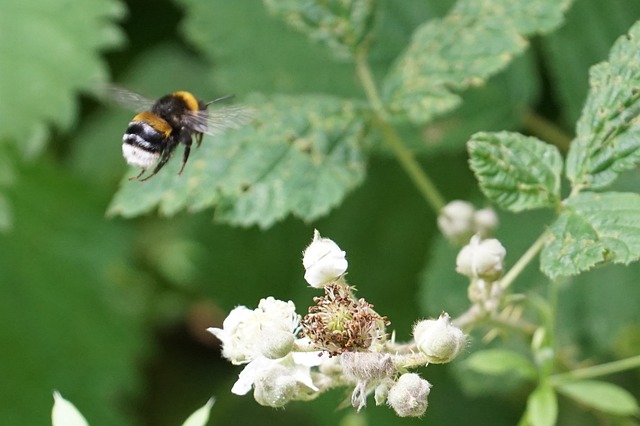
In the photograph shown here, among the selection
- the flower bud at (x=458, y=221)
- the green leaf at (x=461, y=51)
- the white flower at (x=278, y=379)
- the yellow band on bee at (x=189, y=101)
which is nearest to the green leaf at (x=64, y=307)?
the yellow band on bee at (x=189, y=101)

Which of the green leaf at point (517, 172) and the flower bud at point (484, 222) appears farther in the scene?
the flower bud at point (484, 222)

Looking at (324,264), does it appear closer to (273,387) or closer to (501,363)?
(273,387)

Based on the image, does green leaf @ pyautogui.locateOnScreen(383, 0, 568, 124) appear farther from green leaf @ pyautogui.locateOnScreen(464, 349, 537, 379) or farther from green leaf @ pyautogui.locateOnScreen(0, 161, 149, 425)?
green leaf @ pyautogui.locateOnScreen(0, 161, 149, 425)

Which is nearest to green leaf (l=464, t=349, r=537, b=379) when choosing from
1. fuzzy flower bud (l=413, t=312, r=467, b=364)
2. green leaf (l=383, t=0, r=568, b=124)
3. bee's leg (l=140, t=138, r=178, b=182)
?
fuzzy flower bud (l=413, t=312, r=467, b=364)

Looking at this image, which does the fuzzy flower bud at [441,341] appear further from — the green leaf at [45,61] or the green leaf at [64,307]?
the green leaf at [64,307]

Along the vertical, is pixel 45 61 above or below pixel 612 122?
above

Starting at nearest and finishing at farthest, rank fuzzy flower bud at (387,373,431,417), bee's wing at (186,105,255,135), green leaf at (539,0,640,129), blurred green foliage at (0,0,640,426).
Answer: fuzzy flower bud at (387,373,431,417) → bee's wing at (186,105,255,135) → blurred green foliage at (0,0,640,426) → green leaf at (539,0,640,129)

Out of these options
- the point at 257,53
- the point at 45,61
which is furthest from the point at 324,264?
the point at 45,61
